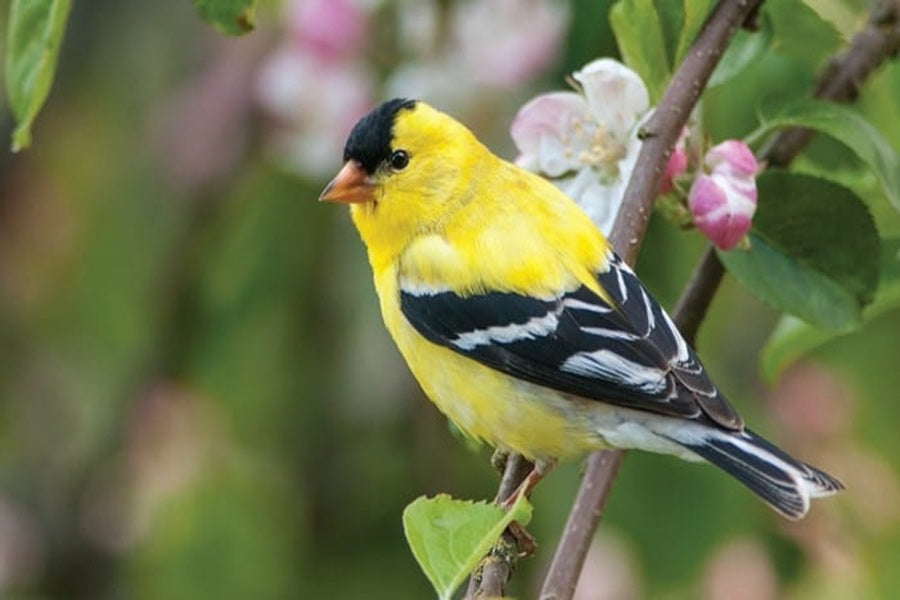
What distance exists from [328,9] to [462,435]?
0.89 metres

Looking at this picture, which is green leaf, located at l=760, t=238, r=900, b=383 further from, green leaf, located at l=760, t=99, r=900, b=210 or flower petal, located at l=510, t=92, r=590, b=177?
flower petal, located at l=510, t=92, r=590, b=177

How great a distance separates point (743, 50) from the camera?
199 centimetres

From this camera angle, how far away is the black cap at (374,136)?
7.68 feet

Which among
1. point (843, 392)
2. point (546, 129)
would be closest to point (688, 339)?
point (546, 129)

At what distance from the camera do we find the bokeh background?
267 centimetres

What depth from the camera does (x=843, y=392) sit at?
9.78ft

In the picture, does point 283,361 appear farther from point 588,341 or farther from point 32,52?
point 32,52

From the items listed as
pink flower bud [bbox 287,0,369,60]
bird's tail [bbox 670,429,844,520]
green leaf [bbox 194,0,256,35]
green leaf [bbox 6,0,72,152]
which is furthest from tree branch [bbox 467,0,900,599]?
pink flower bud [bbox 287,0,369,60]

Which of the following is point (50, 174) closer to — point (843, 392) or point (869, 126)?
point (843, 392)

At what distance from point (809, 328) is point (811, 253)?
133 mm

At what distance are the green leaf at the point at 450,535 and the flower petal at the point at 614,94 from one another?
1.96ft

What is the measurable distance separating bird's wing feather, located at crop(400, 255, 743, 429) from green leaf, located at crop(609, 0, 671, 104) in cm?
20

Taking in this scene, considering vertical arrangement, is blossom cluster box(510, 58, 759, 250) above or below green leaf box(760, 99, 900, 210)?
below

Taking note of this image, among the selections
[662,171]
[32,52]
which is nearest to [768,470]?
[662,171]
